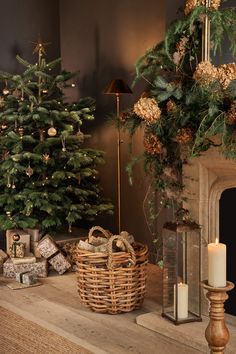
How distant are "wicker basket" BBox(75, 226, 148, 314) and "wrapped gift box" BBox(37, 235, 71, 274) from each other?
38.2 inches

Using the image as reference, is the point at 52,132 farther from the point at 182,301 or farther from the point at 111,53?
the point at 182,301

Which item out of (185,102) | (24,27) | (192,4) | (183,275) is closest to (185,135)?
(185,102)

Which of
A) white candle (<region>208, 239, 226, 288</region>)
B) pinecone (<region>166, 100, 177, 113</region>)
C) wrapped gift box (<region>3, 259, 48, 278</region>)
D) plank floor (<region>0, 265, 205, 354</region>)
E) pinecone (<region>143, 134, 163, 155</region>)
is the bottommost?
plank floor (<region>0, 265, 205, 354</region>)

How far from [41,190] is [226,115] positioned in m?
2.18

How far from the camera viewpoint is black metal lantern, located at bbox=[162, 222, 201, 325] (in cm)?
327

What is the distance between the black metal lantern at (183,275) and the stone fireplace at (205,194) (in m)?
0.06

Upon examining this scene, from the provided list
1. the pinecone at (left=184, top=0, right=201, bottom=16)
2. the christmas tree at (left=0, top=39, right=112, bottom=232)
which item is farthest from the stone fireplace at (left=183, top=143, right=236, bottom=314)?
the christmas tree at (left=0, top=39, right=112, bottom=232)

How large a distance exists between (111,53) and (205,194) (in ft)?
7.60

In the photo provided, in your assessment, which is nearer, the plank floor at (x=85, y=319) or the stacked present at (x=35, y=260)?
the plank floor at (x=85, y=319)

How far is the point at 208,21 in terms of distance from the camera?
317 cm

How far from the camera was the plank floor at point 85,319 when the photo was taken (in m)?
3.07

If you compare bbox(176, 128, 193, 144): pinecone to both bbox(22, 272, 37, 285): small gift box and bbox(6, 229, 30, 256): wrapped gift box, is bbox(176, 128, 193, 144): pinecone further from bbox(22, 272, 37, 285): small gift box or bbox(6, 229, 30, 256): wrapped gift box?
bbox(6, 229, 30, 256): wrapped gift box

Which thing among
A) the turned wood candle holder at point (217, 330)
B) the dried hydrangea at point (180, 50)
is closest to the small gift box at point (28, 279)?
the dried hydrangea at point (180, 50)

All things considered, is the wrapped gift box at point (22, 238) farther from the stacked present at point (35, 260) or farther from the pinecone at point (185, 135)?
the pinecone at point (185, 135)
